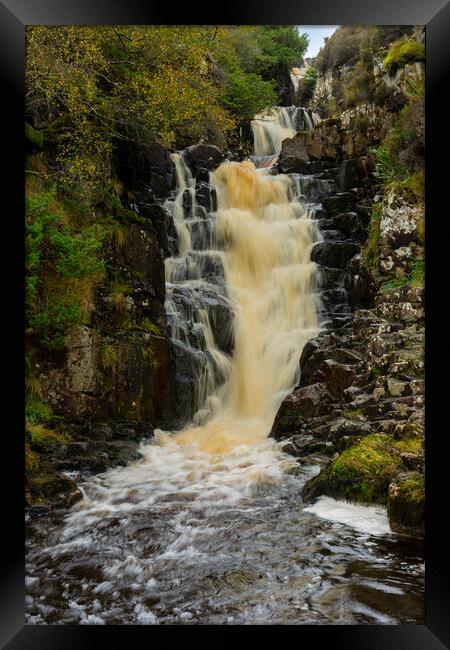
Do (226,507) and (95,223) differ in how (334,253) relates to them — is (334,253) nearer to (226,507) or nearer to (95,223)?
(95,223)

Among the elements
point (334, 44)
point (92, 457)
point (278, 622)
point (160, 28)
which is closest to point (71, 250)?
point (92, 457)

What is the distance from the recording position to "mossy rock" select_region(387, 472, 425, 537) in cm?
387

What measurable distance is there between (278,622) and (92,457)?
123 inches

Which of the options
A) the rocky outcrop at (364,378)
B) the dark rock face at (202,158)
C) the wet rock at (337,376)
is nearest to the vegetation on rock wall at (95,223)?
the dark rock face at (202,158)

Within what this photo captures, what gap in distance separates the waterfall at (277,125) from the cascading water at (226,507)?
2.80 m

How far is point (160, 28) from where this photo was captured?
638cm

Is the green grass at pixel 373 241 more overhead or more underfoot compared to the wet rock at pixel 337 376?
more overhead

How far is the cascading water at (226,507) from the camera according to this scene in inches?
129

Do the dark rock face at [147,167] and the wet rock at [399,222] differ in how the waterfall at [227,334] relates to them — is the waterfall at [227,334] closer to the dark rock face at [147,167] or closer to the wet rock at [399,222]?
the dark rock face at [147,167]

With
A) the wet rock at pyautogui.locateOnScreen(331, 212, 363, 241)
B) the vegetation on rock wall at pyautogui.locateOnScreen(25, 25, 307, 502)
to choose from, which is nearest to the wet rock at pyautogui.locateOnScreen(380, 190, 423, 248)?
the wet rock at pyautogui.locateOnScreen(331, 212, 363, 241)

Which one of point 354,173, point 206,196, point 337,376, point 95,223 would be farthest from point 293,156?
point 337,376

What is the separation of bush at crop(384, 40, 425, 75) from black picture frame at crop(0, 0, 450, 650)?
18.2ft

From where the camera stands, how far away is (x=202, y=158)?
10.3m

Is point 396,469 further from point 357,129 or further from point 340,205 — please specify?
point 357,129
